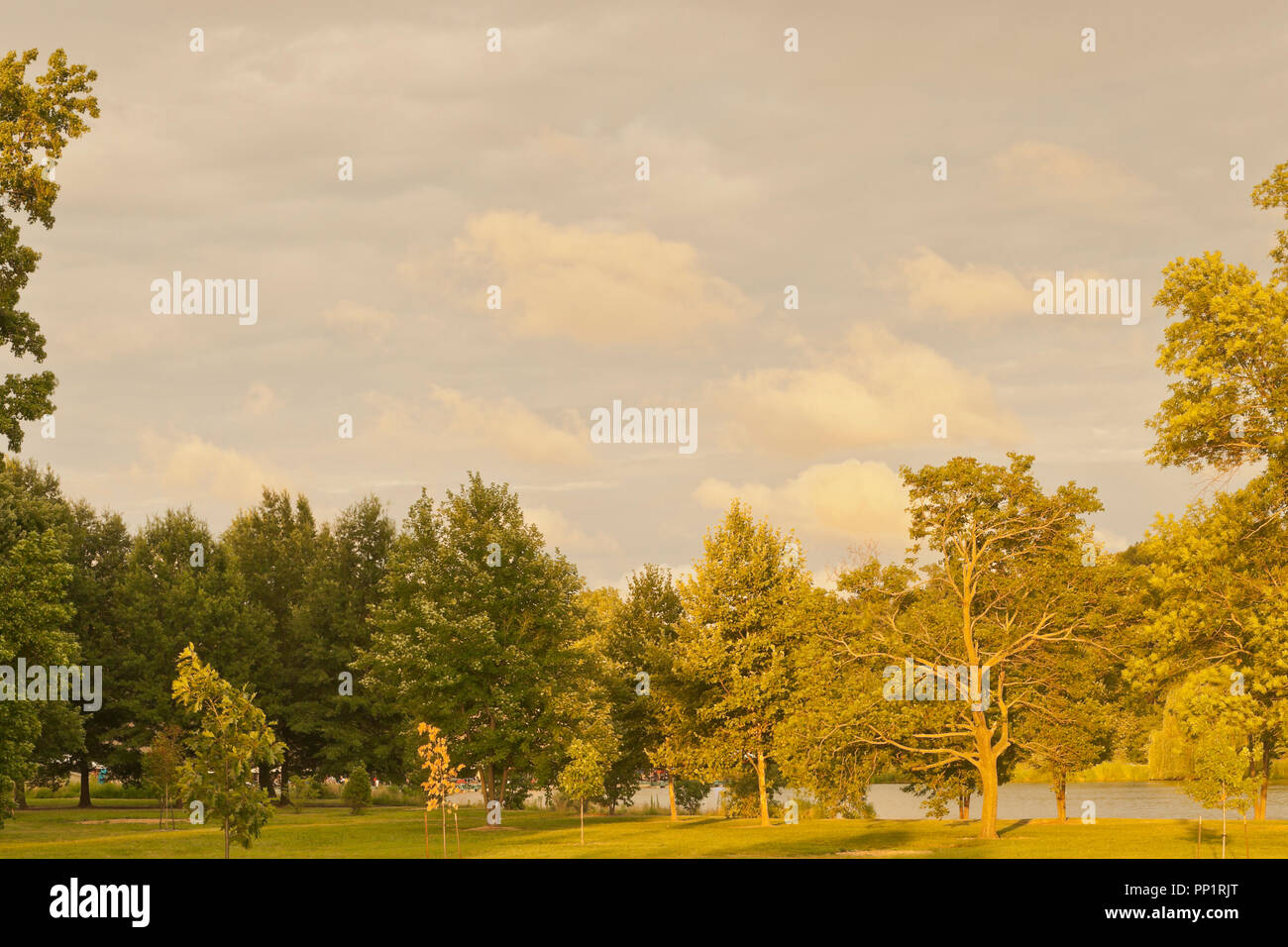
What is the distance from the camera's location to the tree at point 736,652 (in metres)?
55.6

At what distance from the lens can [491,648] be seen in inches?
2190

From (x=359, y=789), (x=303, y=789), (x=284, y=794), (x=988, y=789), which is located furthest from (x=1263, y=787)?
(x=303, y=789)

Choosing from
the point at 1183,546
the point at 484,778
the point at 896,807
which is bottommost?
the point at 896,807

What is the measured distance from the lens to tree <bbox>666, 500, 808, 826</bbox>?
5562 centimetres

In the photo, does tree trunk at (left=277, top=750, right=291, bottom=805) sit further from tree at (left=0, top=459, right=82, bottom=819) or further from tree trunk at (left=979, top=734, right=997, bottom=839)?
tree trunk at (left=979, top=734, right=997, bottom=839)

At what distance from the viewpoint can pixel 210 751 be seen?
26.1 meters

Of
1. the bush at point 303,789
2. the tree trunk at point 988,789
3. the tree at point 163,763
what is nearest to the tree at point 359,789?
the bush at point 303,789

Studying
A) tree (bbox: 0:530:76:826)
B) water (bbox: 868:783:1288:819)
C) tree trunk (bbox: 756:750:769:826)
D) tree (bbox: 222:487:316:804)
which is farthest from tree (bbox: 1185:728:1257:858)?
tree (bbox: 222:487:316:804)

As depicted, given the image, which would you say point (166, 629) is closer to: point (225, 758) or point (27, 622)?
point (27, 622)

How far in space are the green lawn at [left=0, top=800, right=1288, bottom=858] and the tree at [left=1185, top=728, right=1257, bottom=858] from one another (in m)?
2.10

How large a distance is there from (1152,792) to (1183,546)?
165 feet
